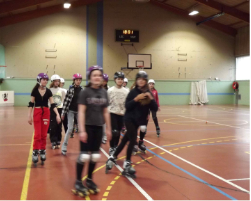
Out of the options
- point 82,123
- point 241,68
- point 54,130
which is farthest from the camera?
point 241,68

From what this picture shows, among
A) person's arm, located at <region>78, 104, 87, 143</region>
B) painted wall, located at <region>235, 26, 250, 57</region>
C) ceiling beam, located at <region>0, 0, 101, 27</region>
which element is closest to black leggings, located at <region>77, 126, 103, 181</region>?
person's arm, located at <region>78, 104, 87, 143</region>

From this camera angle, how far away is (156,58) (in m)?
24.1

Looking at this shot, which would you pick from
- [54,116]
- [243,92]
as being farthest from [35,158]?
[243,92]

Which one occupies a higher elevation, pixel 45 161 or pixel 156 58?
pixel 156 58

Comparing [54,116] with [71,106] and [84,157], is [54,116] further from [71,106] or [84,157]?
[84,157]

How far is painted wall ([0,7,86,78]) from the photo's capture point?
2186 centimetres

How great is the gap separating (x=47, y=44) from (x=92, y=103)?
2037cm

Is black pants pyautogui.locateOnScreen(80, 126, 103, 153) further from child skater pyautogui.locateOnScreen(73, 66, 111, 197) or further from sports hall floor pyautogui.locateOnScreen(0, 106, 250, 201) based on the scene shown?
sports hall floor pyautogui.locateOnScreen(0, 106, 250, 201)

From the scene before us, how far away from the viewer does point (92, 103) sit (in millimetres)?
3562

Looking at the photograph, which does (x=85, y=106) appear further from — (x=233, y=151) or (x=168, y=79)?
(x=168, y=79)

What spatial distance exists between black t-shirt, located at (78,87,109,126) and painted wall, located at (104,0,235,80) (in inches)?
781

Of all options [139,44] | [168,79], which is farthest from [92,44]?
[168,79]

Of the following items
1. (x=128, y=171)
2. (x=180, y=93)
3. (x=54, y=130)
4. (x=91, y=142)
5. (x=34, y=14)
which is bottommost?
(x=128, y=171)

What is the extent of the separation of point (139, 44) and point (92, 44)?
164 inches
